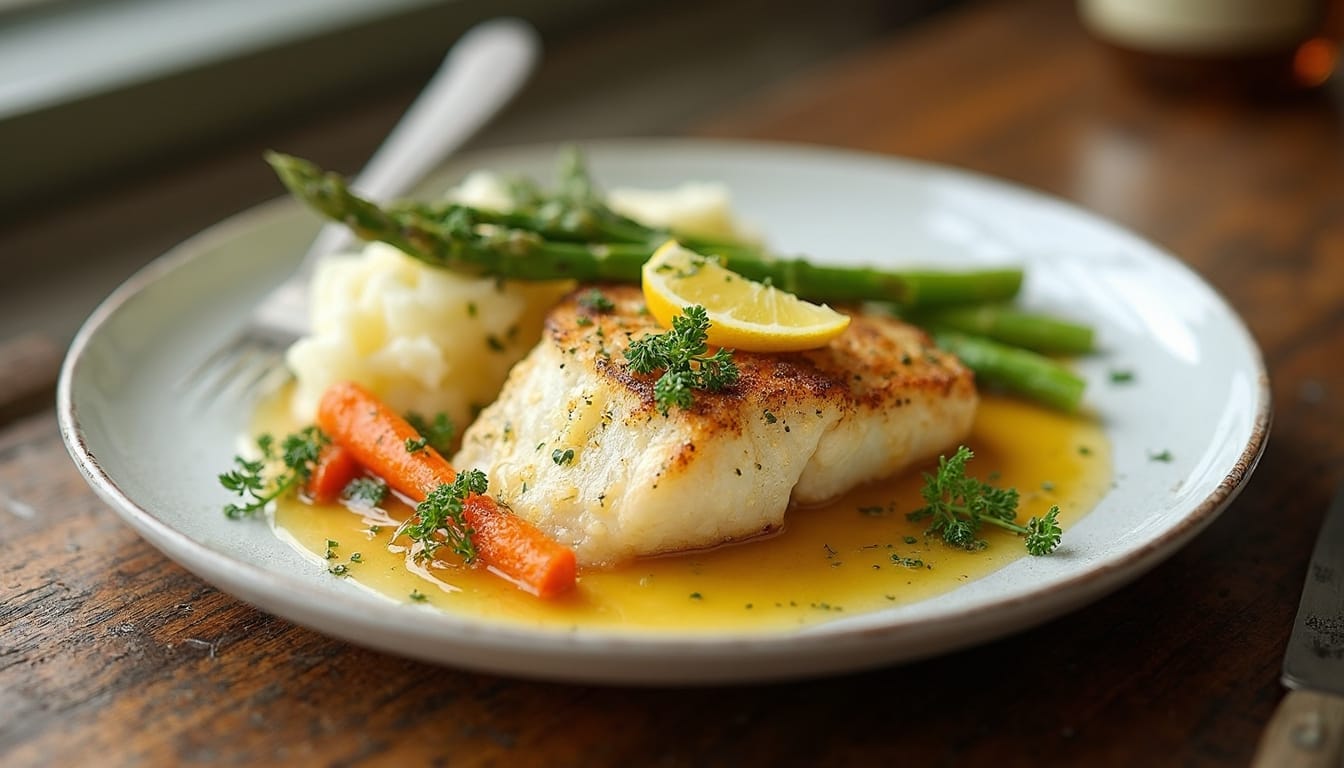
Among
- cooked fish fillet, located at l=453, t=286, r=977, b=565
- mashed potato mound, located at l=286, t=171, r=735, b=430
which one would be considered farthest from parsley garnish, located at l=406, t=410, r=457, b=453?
cooked fish fillet, located at l=453, t=286, r=977, b=565

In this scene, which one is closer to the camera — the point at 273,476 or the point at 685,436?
the point at 685,436

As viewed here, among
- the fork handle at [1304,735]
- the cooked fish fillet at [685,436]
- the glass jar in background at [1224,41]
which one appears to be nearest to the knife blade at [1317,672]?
the fork handle at [1304,735]

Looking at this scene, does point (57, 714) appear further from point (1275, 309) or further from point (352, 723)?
point (1275, 309)

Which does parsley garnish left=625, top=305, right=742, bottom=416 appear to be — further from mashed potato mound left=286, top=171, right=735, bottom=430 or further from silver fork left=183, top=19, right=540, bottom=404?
silver fork left=183, top=19, right=540, bottom=404

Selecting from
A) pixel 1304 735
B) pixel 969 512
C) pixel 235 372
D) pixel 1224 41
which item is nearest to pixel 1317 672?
pixel 1304 735

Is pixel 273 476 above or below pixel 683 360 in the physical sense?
below

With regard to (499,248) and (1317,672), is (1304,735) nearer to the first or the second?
(1317,672)

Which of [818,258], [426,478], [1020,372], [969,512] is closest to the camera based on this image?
[969,512]
